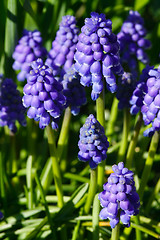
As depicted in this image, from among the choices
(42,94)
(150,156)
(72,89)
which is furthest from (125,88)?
(42,94)

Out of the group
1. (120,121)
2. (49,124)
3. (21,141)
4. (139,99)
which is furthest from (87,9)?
(49,124)

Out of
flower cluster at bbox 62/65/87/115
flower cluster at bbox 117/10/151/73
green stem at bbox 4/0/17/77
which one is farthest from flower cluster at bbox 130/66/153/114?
green stem at bbox 4/0/17/77

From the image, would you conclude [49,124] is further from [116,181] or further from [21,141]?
[21,141]

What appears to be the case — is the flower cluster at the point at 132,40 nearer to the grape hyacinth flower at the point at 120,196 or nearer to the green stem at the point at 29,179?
the green stem at the point at 29,179

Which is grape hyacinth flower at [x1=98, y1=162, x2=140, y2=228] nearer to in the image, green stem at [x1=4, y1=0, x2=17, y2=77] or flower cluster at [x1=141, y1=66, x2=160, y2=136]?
flower cluster at [x1=141, y1=66, x2=160, y2=136]

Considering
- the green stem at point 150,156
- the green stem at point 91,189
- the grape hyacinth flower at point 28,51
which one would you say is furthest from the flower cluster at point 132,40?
the green stem at point 91,189
